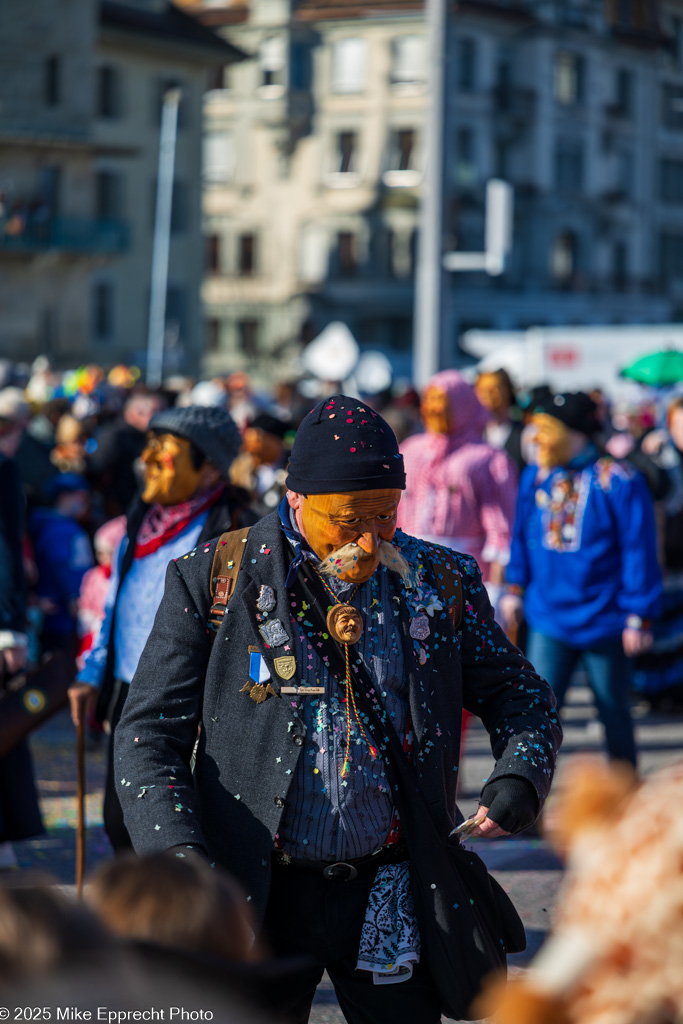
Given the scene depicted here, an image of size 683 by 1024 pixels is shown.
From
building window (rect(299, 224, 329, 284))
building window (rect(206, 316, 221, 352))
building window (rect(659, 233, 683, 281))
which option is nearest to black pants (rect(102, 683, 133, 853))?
building window (rect(299, 224, 329, 284))

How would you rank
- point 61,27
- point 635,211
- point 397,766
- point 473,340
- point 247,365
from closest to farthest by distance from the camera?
1. point 397,766
2. point 473,340
3. point 61,27
4. point 247,365
5. point 635,211

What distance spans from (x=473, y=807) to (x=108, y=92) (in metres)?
48.4

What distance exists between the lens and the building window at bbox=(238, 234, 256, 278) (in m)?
61.4

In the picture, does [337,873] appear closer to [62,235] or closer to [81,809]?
[81,809]

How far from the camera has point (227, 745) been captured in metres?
2.97

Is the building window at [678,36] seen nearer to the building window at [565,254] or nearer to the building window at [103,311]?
the building window at [565,254]

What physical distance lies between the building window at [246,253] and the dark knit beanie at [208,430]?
5733 centimetres

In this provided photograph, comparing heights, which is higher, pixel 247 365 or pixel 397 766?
pixel 247 365

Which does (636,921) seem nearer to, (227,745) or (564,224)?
(227,745)

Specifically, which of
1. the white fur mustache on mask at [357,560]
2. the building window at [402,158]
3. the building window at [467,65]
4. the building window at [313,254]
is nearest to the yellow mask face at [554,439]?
the white fur mustache on mask at [357,560]

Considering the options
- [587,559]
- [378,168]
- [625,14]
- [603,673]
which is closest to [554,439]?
[587,559]

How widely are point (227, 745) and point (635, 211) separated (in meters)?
66.5

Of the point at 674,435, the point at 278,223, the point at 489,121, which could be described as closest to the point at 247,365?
→ the point at 278,223

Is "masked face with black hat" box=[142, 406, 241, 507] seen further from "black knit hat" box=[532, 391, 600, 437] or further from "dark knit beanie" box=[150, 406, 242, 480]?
"black knit hat" box=[532, 391, 600, 437]
